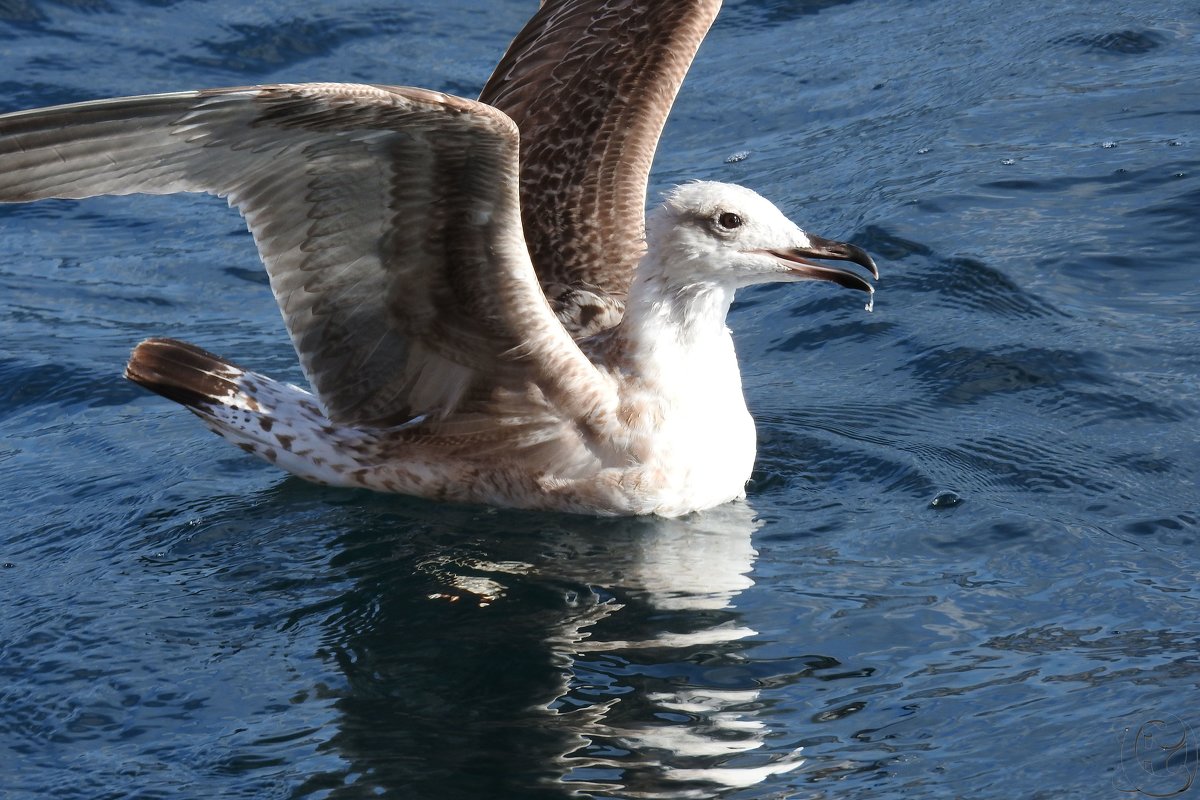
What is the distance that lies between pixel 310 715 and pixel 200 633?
2.50 feet

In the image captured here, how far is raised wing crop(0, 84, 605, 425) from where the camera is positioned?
503cm

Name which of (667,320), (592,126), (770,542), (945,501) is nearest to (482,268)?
(667,320)

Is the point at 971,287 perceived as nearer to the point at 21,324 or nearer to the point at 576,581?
the point at 576,581

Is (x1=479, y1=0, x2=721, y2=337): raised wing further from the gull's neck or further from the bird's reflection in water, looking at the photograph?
the bird's reflection in water

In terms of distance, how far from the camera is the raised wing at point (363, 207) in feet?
16.5

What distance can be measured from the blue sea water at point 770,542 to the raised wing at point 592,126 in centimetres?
100

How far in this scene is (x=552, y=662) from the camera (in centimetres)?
515

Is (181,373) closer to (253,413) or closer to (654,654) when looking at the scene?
(253,413)

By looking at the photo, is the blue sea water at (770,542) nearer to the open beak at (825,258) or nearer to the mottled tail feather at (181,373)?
the mottled tail feather at (181,373)

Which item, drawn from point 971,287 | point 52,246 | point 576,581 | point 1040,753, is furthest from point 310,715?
point 52,246

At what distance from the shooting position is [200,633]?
5.48 m

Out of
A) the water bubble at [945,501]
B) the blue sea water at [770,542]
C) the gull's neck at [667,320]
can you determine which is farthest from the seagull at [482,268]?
the water bubble at [945,501]

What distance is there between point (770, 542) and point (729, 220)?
1.22 meters

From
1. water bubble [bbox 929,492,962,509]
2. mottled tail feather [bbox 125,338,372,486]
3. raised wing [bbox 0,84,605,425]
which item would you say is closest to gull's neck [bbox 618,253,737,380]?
raised wing [bbox 0,84,605,425]
